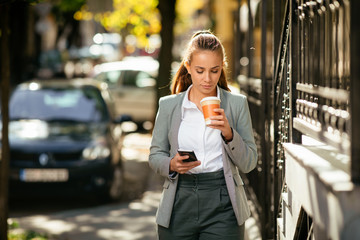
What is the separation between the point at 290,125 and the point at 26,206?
20.5 feet

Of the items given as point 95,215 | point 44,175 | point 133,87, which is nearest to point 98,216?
point 95,215

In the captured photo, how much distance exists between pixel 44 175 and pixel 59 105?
4.71ft

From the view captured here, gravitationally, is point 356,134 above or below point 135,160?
above

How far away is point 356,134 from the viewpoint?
2709 millimetres

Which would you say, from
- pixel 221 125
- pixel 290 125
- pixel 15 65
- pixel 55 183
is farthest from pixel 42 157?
pixel 15 65

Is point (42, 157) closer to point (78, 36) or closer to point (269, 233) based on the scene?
point (269, 233)

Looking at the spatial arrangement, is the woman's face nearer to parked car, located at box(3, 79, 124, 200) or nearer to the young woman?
the young woman

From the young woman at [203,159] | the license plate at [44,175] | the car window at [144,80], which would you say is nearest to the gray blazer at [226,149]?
the young woman at [203,159]

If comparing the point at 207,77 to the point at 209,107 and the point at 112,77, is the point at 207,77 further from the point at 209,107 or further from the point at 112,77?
the point at 112,77

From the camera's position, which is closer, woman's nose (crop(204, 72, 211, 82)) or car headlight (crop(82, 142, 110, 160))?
woman's nose (crop(204, 72, 211, 82))

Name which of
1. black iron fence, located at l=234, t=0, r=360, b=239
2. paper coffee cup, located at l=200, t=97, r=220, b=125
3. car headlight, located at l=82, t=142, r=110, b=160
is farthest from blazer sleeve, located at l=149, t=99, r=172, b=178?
car headlight, located at l=82, t=142, r=110, b=160

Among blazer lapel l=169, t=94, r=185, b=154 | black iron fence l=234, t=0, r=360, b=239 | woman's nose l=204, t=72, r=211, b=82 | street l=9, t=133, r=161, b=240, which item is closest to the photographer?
black iron fence l=234, t=0, r=360, b=239

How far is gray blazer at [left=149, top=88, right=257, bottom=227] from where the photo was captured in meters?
3.90

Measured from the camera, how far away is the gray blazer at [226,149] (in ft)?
12.8
